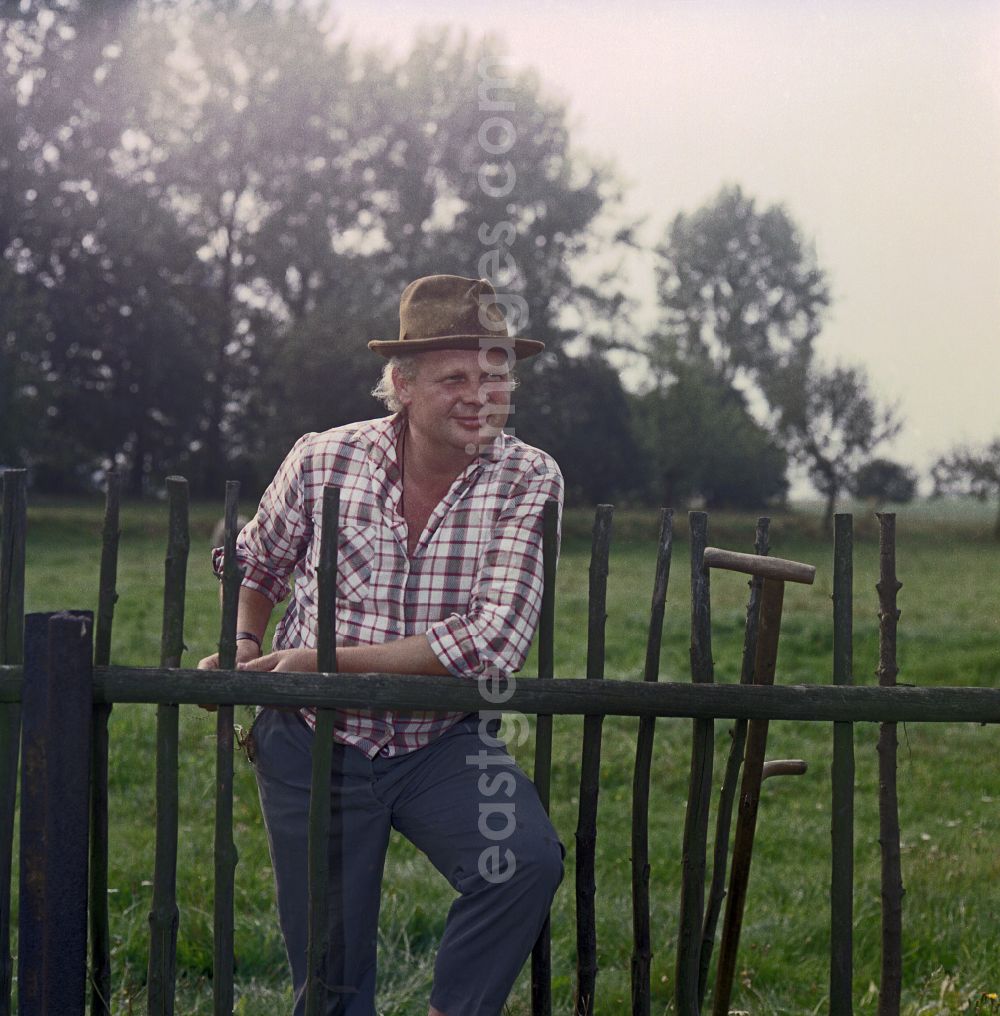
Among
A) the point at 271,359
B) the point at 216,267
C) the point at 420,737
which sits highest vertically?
the point at 216,267

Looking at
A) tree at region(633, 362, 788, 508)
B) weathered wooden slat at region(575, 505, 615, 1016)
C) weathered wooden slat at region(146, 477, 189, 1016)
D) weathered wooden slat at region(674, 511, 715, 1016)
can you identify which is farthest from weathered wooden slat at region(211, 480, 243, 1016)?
tree at region(633, 362, 788, 508)

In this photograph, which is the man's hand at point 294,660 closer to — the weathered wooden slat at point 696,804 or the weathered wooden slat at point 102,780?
the weathered wooden slat at point 102,780

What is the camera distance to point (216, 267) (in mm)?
33781

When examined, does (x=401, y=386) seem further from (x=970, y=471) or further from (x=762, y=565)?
(x=970, y=471)

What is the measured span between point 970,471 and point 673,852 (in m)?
37.5

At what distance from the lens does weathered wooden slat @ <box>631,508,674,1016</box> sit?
2967 millimetres

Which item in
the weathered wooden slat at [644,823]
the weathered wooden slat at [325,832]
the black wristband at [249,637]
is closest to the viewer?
the weathered wooden slat at [325,832]

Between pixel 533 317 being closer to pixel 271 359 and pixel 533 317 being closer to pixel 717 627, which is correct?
pixel 271 359

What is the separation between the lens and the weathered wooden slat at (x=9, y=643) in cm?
284

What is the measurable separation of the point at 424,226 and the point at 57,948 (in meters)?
30.0

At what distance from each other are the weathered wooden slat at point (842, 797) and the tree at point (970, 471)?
38.5 meters

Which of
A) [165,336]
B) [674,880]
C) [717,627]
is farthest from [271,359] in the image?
[674,880]

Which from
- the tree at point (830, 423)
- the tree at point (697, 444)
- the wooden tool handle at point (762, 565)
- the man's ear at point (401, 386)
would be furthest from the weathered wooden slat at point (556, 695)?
the tree at point (830, 423)

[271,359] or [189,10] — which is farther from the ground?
[189,10]
